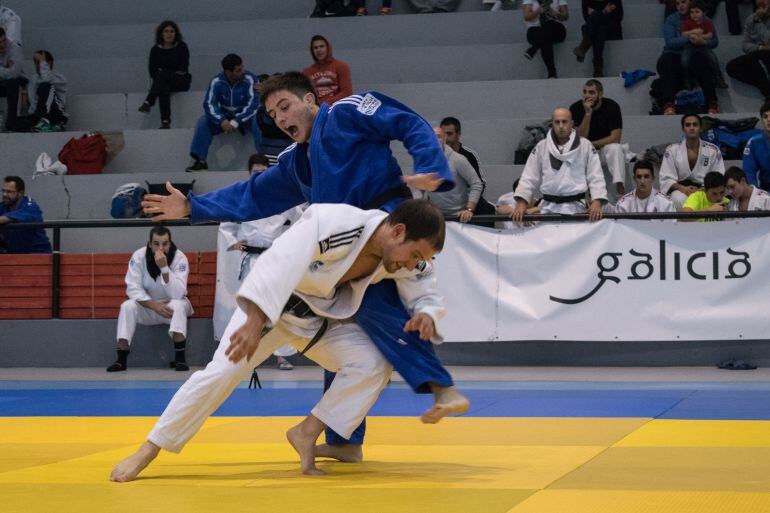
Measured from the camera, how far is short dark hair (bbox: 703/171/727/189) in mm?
10141

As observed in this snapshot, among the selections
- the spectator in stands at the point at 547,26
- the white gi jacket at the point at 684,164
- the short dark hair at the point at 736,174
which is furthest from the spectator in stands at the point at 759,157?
the spectator in stands at the point at 547,26

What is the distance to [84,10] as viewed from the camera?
1664cm

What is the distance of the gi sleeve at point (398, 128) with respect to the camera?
14.1 feet

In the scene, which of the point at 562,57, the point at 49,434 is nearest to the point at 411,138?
the point at 49,434

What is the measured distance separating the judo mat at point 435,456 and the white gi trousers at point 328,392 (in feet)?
0.65

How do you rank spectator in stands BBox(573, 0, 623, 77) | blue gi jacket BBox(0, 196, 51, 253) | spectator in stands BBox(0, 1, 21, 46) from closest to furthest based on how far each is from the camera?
blue gi jacket BBox(0, 196, 51, 253) → spectator in stands BBox(573, 0, 623, 77) → spectator in stands BBox(0, 1, 21, 46)

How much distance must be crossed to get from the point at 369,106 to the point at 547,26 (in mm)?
9631

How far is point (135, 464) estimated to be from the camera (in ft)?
13.6

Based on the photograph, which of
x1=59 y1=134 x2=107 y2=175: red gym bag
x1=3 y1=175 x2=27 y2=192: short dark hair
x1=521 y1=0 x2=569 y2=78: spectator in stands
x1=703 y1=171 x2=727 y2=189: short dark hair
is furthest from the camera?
x1=521 y1=0 x2=569 y2=78: spectator in stands

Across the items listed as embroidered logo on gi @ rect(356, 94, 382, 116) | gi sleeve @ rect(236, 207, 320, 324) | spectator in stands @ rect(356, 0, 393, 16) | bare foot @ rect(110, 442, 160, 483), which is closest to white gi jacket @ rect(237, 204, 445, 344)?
gi sleeve @ rect(236, 207, 320, 324)

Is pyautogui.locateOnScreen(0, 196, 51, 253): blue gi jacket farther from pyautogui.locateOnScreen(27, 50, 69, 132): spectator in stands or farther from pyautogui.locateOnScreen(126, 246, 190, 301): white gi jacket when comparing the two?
pyautogui.locateOnScreen(27, 50, 69, 132): spectator in stands

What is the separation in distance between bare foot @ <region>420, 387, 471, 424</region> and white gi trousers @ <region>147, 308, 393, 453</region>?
28 centimetres

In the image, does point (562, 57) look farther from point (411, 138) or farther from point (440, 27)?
point (411, 138)

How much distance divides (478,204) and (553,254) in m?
1.42
